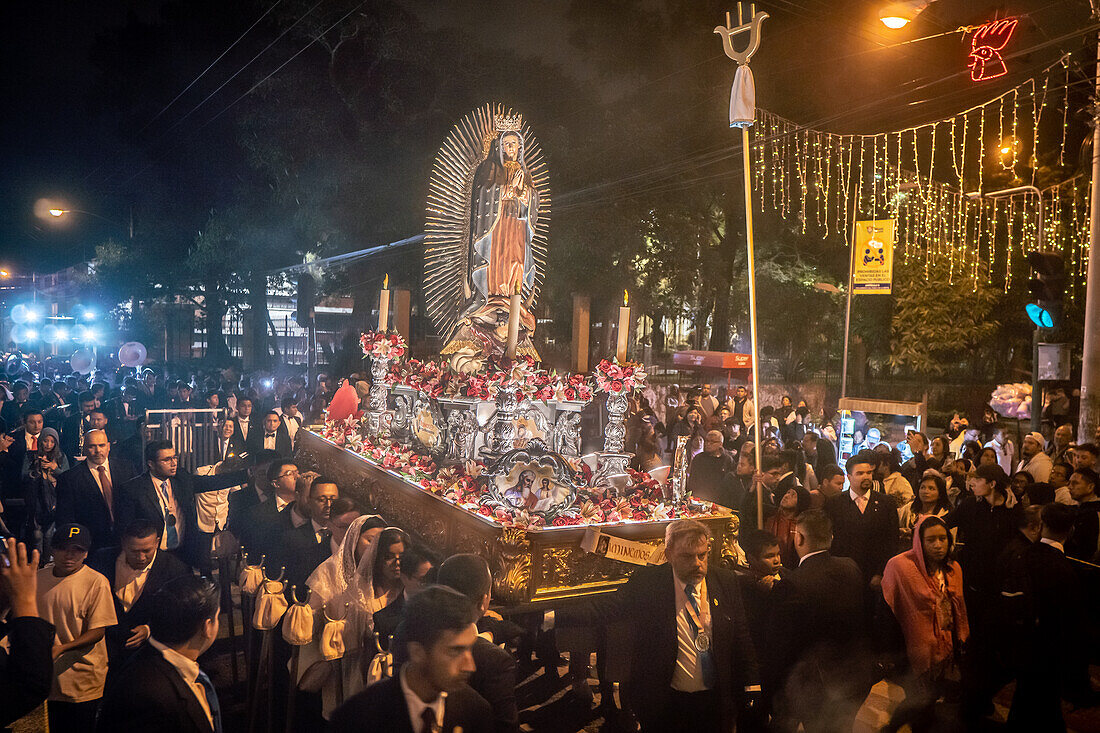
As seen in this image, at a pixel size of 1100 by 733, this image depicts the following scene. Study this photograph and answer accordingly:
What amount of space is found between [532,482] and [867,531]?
107 inches

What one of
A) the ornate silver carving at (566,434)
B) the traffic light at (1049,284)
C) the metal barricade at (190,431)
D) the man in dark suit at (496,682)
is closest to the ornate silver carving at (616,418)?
the ornate silver carving at (566,434)

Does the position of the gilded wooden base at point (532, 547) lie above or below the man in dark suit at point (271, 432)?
below

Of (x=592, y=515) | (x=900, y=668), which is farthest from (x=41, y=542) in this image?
(x=900, y=668)

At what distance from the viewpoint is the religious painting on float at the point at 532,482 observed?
7258mm

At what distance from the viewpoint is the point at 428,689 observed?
303 cm

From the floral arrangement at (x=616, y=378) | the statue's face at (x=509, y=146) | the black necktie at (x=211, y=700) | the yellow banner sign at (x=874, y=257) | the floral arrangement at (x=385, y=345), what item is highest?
the statue's face at (x=509, y=146)

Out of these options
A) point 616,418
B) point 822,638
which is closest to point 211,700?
point 822,638

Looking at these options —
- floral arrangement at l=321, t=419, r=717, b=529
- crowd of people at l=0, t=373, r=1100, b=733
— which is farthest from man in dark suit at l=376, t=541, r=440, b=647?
floral arrangement at l=321, t=419, r=717, b=529

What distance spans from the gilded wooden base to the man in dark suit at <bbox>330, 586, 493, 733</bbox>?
11.4 feet

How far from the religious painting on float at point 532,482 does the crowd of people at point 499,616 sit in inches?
41.2

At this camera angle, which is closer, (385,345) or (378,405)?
(385,345)

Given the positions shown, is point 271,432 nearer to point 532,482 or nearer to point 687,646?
point 532,482

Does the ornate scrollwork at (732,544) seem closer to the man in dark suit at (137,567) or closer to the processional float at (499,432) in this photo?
the processional float at (499,432)

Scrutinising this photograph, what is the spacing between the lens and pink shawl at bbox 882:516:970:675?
496 centimetres
